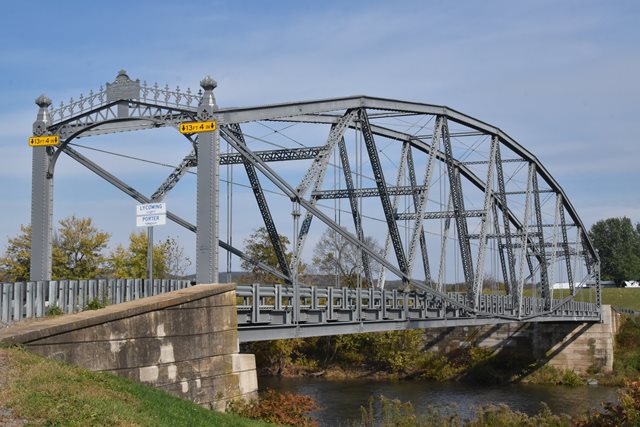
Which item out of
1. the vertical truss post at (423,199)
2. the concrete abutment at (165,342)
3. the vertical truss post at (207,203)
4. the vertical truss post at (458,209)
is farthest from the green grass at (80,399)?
the vertical truss post at (458,209)

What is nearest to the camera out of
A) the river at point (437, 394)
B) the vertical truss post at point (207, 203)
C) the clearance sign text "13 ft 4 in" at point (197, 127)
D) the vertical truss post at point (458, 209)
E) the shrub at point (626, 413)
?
the shrub at point (626, 413)

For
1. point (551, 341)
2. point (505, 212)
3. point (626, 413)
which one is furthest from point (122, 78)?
point (551, 341)

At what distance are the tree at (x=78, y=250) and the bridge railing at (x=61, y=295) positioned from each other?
110ft

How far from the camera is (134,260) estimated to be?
60469 mm

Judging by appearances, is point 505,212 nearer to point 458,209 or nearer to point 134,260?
point 458,209

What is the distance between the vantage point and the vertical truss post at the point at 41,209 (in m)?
28.0

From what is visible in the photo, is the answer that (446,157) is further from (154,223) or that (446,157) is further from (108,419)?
(108,419)

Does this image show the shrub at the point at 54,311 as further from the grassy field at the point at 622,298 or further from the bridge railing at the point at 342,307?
the grassy field at the point at 622,298

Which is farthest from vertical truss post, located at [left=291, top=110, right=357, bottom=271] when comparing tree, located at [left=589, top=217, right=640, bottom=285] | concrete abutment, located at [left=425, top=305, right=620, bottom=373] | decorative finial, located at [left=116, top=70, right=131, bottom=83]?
tree, located at [left=589, top=217, right=640, bottom=285]

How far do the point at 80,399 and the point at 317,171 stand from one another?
1692 centimetres

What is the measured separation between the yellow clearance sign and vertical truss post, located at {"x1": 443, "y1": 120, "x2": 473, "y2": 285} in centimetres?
2009

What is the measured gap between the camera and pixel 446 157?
42.5 metres

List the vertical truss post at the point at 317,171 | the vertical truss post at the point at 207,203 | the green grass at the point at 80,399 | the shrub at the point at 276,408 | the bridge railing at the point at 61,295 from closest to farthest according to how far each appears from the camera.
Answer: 1. the green grass at the point at 80,399
2. the bridge railing at the point at 61,295
3. the shrub at the point at 276,408
4. the vertical truss post at the point at 207,203
5. the vertical truss post at the point at 317,171

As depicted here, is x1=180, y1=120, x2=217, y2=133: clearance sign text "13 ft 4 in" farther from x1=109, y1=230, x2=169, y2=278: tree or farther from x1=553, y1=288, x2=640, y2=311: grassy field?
x1=553, y1=288, x2=640, y2=311: grassy field
